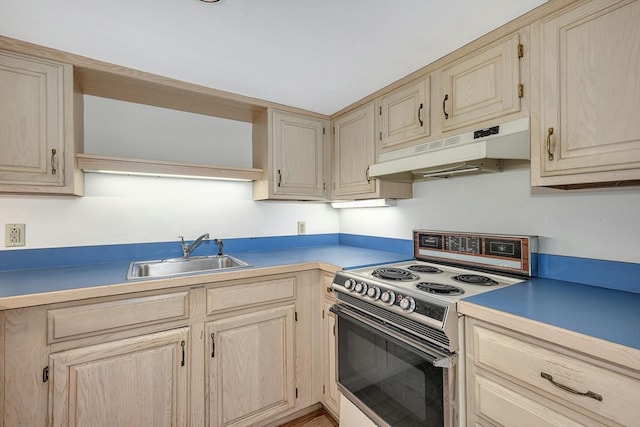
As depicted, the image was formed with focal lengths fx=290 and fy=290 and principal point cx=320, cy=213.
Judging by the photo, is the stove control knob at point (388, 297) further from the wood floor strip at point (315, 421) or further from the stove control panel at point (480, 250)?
the wood floor strip at point (315, 421)

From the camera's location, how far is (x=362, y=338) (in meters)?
1.47

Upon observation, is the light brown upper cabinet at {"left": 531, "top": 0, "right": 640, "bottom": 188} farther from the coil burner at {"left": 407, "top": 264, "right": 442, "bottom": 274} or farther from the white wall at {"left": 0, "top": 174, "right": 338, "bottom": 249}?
the white wall at {"left": 0, "top": 174, "right": 338, "bottom": 249}

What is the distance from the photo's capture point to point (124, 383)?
1347 mm

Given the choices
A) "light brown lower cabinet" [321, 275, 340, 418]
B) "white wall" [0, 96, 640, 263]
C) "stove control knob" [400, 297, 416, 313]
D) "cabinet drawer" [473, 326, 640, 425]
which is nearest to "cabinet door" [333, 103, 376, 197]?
"white wall" [0, 96, 640, 263]

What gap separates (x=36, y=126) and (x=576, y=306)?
242cm

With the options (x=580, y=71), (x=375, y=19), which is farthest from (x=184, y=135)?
(x=580, y=71)

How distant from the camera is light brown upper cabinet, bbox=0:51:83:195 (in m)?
1.36

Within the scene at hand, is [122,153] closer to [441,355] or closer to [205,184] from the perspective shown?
[205,184]

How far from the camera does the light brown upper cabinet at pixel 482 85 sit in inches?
49.3

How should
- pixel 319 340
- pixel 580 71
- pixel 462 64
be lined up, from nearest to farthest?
pixel 580 71 → pixel 462 64 → pixel 319 340

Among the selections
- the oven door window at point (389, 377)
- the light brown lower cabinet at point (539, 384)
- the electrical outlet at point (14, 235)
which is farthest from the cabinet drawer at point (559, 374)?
the electrical outlet at point (14, 235)

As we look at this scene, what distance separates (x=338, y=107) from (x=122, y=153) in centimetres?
152

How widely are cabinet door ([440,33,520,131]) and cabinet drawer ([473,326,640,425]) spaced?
943 millimetres

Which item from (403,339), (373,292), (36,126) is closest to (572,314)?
(403,339)
